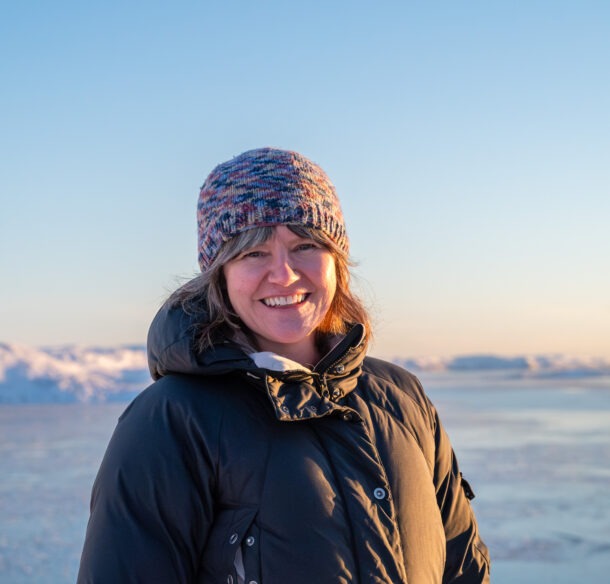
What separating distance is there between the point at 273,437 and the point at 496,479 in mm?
5181

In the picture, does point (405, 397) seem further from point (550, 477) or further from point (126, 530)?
point (550, 477)

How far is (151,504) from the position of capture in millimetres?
1530

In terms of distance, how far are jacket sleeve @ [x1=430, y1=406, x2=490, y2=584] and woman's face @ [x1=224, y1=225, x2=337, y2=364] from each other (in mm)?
451

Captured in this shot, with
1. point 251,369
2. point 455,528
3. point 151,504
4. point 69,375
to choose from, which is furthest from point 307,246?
point 69,375

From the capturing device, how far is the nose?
5.75ft

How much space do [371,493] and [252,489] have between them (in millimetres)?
253

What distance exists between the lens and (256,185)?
1793 mm

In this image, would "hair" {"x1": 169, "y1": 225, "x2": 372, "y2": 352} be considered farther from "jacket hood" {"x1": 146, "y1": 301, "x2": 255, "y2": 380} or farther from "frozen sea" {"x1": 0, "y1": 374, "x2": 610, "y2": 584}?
"frozen sea" {"x1": 0, "y1": 374, "x2": 610, "y2": 584}

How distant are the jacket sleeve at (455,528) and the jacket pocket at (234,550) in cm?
58

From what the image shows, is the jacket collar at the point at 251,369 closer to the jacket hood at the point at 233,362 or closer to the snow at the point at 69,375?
the jacket hood at the point at 233,362

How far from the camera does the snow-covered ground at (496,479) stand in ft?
15.1

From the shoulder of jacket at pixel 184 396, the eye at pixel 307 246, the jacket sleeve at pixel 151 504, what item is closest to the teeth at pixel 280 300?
the eye at pixel 307 246

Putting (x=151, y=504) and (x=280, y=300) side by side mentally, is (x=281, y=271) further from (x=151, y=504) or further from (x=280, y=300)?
(x=151, y=504)

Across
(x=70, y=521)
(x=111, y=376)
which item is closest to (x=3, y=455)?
(x=70, y=521)
